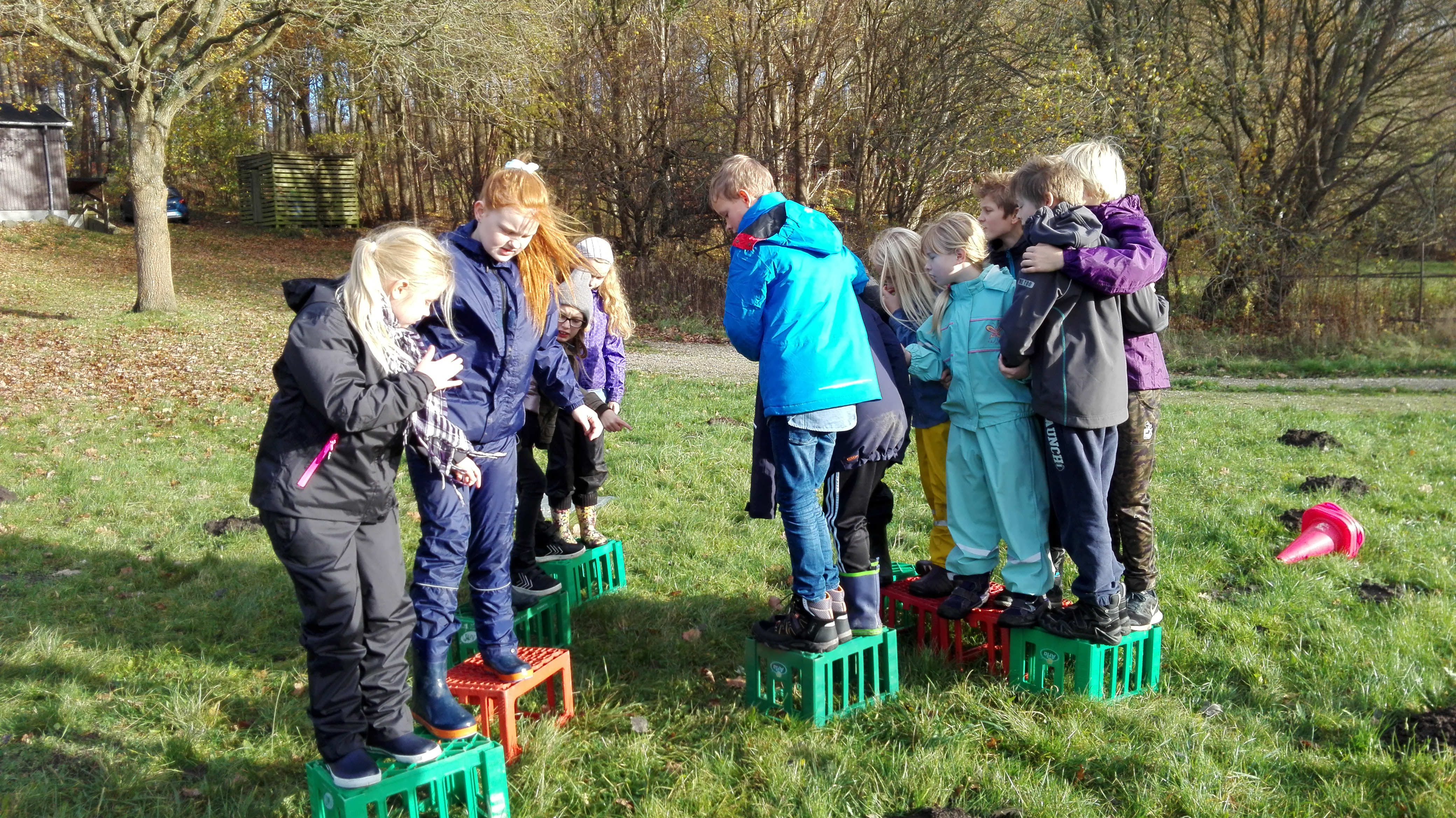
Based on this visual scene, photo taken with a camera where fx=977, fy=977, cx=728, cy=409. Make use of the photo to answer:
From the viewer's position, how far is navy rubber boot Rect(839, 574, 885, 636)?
3.61 meters

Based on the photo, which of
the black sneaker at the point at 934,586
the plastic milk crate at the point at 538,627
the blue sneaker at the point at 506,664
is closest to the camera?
the blue sneaker at the point at 506,664

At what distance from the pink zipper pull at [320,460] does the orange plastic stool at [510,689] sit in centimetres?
88

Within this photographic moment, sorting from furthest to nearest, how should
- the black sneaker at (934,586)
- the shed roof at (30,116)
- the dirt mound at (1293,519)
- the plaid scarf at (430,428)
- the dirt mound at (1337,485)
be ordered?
the shed roof at (30,116) → the dirt mound at (1337,485) → the dirt mound at (1293,519) → the black sneaker at (934,586) → the plaid scarf at (430,428)

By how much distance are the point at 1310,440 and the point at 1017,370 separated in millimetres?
5531

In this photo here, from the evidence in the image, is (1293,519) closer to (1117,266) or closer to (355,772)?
(1117,266)

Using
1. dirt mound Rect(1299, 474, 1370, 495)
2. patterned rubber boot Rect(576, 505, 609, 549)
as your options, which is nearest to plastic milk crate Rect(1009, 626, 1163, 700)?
patterned rubber boot Rect(576, 505, 609, 549)

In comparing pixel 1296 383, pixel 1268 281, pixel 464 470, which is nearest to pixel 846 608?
pixel 464 470

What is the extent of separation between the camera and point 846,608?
3609mm

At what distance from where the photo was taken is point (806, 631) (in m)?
3.43

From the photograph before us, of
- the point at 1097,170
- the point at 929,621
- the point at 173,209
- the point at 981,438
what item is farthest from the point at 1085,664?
the point at 173,209

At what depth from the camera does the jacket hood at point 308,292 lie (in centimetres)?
277

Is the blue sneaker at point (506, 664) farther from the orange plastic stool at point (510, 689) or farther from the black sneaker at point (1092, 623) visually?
the black sneaker at point (1092, 623)

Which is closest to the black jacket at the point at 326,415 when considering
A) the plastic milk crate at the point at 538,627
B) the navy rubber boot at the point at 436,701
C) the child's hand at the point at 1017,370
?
the navy rubber boot at the point at 436,701

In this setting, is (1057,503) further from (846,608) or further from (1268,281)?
(1268,281)
